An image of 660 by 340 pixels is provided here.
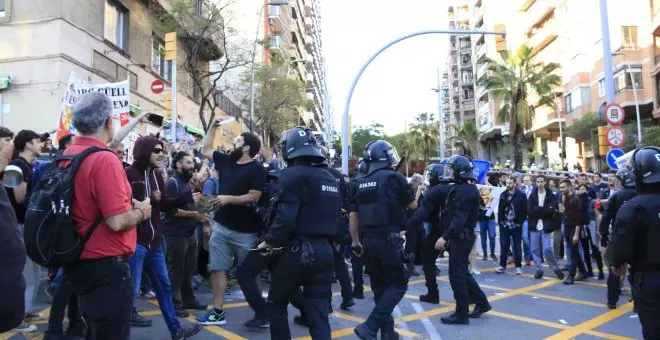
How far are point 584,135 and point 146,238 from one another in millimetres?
36048

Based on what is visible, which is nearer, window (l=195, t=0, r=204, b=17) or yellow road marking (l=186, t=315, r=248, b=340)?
yellow road marking (l=186, t=315, r=248, b=340)

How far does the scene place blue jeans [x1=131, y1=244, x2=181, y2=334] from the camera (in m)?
4.70

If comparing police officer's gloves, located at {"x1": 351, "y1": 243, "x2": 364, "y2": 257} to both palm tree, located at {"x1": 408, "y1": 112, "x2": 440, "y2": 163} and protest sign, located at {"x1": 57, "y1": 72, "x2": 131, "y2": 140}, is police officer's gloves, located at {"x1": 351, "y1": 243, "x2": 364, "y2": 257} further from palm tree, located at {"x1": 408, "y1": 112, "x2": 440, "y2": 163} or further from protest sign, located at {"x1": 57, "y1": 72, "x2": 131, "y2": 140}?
palm tree, located at {"x1": 408, "y1": 112, "x2": 440, "y2": 163}

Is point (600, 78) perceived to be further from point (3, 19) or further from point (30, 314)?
point (30, 314)

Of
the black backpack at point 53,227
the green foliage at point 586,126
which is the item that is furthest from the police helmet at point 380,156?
the green foliage at point 586,126

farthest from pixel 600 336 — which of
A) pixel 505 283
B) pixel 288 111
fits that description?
pixel 288 111

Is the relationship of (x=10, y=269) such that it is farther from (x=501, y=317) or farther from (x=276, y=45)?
(x=276, y=45)

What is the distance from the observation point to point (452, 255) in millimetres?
6176

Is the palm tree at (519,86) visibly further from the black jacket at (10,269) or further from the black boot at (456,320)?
the black jacket at (10,269)

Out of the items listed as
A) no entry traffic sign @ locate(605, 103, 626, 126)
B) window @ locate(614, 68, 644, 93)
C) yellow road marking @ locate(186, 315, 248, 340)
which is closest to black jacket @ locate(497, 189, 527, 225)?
no entry traffic sign @ locate(605, 103, 626, 126)

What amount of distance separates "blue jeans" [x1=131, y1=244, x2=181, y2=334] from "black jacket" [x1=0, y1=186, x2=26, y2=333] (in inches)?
95.3

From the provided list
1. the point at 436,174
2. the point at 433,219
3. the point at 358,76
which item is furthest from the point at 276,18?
the point at 433,219

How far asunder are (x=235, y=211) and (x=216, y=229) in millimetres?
298

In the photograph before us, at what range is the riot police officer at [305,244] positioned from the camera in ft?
13.1
